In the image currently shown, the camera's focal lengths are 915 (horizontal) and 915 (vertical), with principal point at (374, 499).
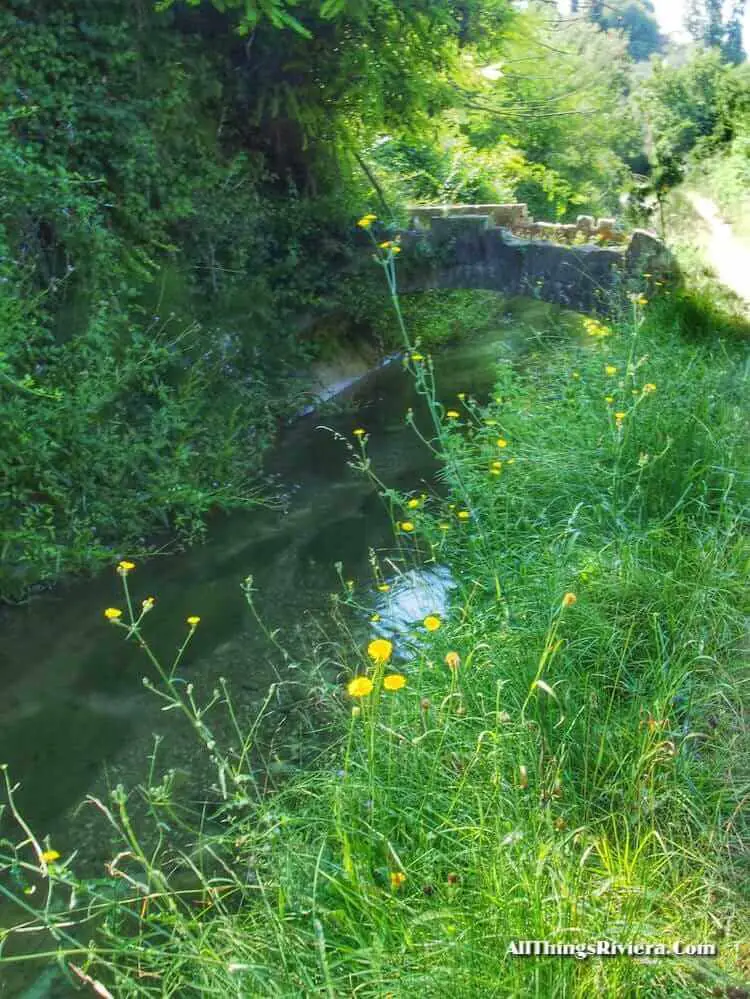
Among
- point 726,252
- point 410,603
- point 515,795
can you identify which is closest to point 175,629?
point 410,603

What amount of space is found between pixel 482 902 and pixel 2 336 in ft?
15.2

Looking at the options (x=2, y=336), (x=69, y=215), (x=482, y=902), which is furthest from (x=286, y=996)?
(x=69, y=215)

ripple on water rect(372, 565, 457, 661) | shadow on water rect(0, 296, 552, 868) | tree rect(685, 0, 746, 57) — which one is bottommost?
tree rect(685, 0, 746, 57)

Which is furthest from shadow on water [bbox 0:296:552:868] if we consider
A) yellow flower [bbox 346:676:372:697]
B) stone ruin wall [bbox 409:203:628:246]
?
stone ruin wall [bbox 409:203:628:246]

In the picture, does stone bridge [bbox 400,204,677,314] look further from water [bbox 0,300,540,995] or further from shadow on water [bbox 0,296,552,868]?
water [bbox 0,300,540,995]

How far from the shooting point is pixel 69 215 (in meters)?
6.64

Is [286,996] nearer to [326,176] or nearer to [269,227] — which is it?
[269,227]

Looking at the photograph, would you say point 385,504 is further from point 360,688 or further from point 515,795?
point 360,688

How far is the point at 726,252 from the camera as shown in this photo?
29.4 feet

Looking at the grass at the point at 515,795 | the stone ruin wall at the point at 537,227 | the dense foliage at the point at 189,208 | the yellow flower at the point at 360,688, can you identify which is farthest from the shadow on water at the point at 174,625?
the stone ruin wall at the point at 537,227

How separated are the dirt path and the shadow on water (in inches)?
131

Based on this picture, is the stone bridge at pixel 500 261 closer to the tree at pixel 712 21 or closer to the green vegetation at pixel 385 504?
the green vegetation at pixel 385 504

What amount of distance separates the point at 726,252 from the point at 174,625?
6.47 m

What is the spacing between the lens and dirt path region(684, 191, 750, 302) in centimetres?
855
